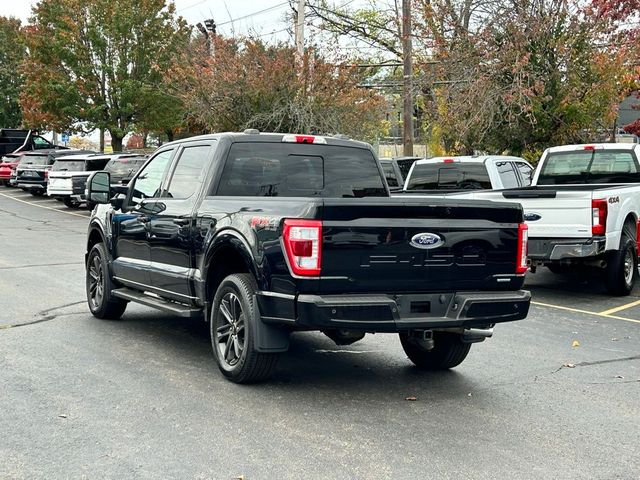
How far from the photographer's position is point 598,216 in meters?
10.5

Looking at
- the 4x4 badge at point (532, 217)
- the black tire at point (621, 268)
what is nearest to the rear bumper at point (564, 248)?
the 4x4 badge at point (532, 217)

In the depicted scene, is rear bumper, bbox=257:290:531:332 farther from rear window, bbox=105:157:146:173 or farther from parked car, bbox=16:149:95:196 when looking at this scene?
parked car, bbox=16:149:95:196

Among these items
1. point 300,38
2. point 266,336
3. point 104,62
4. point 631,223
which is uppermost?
point 104,62

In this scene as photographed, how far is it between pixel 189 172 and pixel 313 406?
2669 mm

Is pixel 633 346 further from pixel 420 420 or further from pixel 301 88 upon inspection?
pixel 301 88

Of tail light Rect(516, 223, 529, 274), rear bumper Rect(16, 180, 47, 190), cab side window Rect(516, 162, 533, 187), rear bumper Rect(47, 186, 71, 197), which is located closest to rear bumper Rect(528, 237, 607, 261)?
cab side window Rect(516, 162, 533, 187)

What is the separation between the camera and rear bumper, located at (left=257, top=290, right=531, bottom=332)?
18.1 feet

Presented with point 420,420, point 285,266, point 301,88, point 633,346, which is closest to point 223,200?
point 285,266

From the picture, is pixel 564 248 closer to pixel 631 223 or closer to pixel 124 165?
pixel 631 223

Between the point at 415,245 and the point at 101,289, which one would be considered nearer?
the point at 415,245

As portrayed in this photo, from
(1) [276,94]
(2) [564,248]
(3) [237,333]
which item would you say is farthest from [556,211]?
(1) [276,94]

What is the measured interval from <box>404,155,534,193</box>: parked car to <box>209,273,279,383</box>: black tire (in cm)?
731

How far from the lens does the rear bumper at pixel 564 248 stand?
10508mm

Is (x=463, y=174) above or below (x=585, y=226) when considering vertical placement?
above
